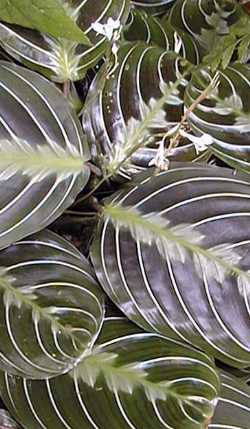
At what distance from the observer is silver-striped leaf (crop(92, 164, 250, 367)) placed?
1.07 m

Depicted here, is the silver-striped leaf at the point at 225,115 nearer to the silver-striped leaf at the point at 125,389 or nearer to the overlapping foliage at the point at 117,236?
the overlapping foliage at the point at 117,236

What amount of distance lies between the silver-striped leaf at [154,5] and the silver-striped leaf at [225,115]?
1.14ft

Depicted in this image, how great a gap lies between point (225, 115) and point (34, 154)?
31cm

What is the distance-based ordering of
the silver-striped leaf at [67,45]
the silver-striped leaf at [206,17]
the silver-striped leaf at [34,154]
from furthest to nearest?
the silver-striped leaf at [206,17]
the silver-striped leaf at [67,45]
the silver-striped leaf at [34,154]

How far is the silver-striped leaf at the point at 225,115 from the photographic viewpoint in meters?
1.16

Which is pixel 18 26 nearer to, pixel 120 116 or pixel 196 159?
pixel 120 116

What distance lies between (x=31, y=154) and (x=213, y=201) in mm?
256

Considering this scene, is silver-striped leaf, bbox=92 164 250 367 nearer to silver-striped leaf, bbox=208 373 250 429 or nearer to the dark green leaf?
silver-striped leaf, bbox=208 373 250 429

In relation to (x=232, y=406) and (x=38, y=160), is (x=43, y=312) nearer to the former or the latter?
(x=38, y=160)

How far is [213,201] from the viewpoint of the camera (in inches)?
43.0

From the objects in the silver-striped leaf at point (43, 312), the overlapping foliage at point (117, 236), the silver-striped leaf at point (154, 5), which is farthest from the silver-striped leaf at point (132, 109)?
the silver-striped leaf at point (154, 5)

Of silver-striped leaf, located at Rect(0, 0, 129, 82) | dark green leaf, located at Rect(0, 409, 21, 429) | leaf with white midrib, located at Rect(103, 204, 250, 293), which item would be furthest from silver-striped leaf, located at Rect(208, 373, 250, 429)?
silver-striped leaf, located at Rect(0, 0, 129, 82)

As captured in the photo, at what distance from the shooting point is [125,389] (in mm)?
1063

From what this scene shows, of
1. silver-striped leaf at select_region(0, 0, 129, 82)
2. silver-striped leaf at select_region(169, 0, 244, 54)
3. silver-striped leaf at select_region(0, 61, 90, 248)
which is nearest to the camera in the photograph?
silver-striped leaf at select_region(0, 61, 90, 248)
